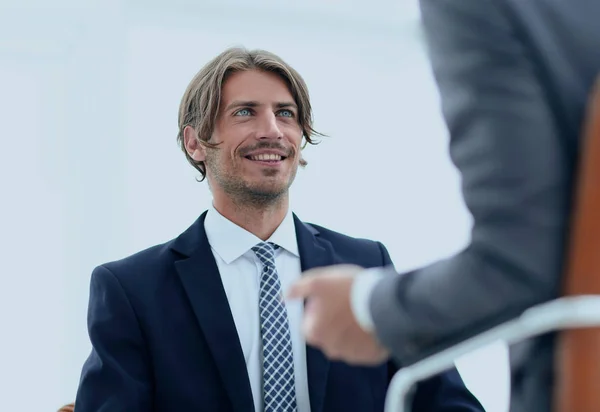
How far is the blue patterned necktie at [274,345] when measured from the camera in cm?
191

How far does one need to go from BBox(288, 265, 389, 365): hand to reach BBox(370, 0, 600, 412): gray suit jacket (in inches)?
1.1

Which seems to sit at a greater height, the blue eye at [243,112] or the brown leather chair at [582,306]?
the blue eye at [243,112]

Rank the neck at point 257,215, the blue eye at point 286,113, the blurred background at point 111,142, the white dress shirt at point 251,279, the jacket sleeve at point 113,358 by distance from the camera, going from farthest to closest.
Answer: the blurred background at point 111,142, the blue eye at point 286,113, the neck at point 257,215, the white dress shirt at point 251,279, the jacket sleeve at point 113,358

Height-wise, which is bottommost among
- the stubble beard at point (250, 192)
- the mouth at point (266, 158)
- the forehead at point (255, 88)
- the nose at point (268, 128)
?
the stubble beard at point (250, 192)

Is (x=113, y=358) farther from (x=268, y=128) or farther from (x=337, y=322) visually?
(x=337, y=322)

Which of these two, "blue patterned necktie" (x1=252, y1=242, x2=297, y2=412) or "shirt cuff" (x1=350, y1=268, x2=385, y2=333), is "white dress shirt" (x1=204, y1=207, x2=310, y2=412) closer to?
"blue patterned necktie" (x1=252, y1=242, x2=297, y2=412)

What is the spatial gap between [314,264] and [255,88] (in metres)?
0.57

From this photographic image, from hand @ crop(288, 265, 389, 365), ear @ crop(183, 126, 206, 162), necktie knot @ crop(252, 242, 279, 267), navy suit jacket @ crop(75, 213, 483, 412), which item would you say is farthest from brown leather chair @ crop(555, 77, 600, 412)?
ear @ crop(183, 126, 206, 162)

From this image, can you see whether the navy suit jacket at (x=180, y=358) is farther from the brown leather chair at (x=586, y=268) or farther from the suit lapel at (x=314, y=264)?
the brown leather chair at (x=586, y=268)

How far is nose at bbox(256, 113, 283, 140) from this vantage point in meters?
2.27

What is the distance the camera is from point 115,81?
350 centimetres

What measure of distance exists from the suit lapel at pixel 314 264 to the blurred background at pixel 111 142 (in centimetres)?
148

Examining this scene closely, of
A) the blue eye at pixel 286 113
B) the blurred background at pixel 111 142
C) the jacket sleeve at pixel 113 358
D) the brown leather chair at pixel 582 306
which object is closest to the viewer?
the brown leather chair at pixel 582 306

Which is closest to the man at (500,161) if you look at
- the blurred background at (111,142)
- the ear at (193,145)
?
the ear at (193,145)
